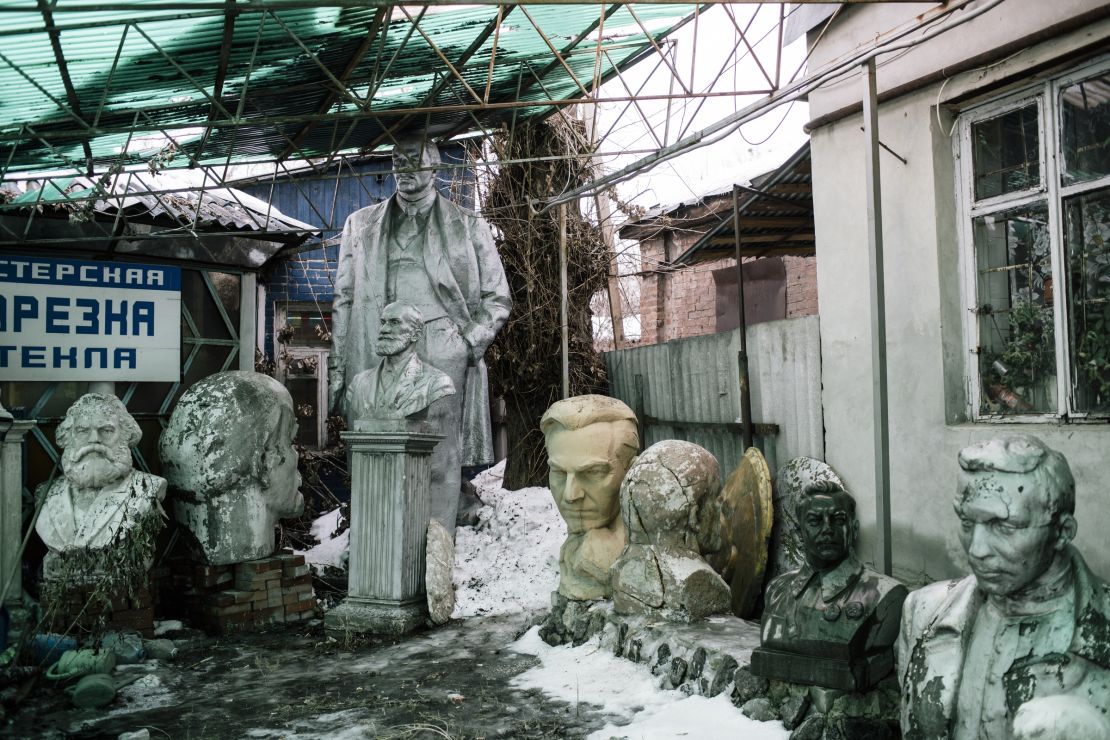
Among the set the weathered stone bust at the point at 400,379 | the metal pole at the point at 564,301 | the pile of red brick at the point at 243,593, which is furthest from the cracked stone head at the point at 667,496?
the metal pole at the point at 564,301

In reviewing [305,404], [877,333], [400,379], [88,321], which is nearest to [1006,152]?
[877,333]

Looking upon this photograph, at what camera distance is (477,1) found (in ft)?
14.3

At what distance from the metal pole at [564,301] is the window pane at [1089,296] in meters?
5.21

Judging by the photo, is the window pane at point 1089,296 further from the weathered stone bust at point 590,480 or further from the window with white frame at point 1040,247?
the weathered stone bust at point 590,480

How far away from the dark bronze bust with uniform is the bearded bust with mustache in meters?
4.40

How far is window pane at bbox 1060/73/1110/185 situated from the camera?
4.52m

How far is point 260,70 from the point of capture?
7.08 meters

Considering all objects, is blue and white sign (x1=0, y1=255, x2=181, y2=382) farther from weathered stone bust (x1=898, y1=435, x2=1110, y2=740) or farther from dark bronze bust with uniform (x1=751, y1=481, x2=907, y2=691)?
weathered stone bust (x1=898, y1=435, x2=1110, y2=740)

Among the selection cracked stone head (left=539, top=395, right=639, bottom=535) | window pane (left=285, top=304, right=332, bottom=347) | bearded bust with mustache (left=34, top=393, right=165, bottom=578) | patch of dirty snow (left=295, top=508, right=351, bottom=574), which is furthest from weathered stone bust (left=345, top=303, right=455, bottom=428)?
window pane (left=285, top=304, right=332, bottom=347)

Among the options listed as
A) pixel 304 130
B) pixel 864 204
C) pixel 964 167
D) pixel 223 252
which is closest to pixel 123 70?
pixel 304 130

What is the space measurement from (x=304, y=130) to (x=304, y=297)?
373 cm

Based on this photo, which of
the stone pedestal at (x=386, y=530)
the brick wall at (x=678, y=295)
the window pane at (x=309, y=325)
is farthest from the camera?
the brick wall at (x=678, y=295)

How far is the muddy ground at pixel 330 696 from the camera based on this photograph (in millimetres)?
4523

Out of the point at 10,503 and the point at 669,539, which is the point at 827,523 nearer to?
the point at 669,539
